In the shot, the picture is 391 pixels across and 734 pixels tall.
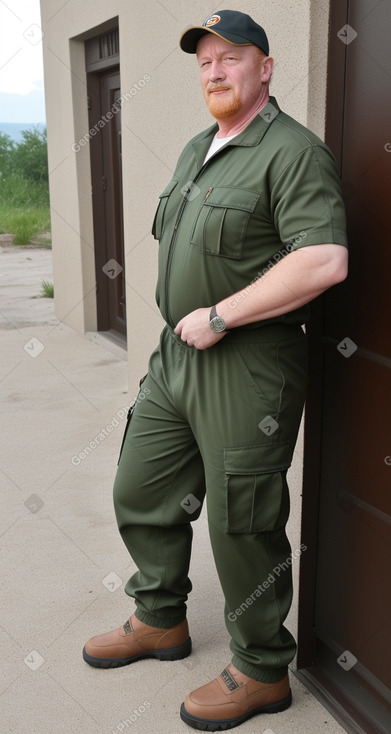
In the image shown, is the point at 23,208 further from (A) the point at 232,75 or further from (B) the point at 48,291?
(A) the point at 232,75

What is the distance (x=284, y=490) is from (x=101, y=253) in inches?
198

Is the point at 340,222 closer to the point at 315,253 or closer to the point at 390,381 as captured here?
the point at 315,253

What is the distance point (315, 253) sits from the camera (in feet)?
6.04

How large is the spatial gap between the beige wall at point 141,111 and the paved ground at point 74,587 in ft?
1.19

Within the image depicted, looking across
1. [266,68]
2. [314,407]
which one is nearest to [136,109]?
[266,68]

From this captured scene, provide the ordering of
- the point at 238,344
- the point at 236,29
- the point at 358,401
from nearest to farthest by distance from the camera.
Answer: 1. the point at 236,29
2. the point at 238,344
3. the point at 358,401

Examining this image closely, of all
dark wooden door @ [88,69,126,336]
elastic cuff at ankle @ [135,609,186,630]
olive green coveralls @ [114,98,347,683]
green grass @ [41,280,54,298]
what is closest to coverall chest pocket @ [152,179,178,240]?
olive green coveralls @ [114,98,347,683]

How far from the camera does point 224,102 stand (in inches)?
79.6

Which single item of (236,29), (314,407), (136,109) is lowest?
(314,407)

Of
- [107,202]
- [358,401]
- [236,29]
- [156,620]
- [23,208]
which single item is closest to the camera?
[236,29]

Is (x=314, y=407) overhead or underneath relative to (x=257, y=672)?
overhead

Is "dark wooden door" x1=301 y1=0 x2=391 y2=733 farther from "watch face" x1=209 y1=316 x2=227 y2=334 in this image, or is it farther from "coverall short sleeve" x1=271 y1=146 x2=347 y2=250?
"watch face" x1=209 y1=316 x2=227 y2=334

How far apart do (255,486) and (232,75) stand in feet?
3.31

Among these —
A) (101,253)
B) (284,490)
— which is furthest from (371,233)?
(101,253)
